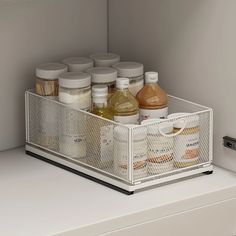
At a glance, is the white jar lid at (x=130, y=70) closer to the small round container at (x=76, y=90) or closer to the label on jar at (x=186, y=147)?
the small round container at (x=76, y=90)

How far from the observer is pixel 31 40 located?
1.98 meters

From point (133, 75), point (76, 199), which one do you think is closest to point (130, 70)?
point (133, 75)

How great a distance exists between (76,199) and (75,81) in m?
0.26

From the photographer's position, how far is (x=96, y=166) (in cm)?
180

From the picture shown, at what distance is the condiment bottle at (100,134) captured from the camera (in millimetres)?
1774

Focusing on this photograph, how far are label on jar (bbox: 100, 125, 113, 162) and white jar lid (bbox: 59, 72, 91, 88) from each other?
0.36ft

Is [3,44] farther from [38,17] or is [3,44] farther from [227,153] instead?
[227,153]

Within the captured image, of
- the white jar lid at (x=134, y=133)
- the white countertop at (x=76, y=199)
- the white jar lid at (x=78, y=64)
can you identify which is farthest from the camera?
Answer: the white jar lid at (x=78, y=64)

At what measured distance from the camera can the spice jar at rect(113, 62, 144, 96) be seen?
189 centimetres

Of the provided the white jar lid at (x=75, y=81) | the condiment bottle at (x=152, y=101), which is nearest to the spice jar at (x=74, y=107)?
the white jar lid at (x=75, y=81)

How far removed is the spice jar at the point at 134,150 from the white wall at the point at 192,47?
21 centimetres

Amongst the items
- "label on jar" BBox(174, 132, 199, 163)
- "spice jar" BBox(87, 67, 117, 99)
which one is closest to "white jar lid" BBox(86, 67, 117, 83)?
"spice jar" BBox(87, 67, 117, 99)

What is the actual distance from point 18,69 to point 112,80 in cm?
25

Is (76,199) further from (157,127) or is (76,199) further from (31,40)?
(31,40)
